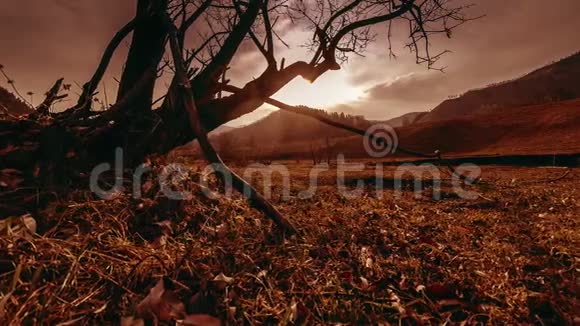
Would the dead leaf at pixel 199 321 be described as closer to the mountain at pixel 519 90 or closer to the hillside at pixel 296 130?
the hillside at pixel 296 130

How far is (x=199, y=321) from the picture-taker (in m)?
1.34

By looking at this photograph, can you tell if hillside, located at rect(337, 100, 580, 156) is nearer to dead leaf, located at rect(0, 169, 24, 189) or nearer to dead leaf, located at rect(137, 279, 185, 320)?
dead leaf, located at rect(137, 279, 185, 320)

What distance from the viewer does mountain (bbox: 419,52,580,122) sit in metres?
119

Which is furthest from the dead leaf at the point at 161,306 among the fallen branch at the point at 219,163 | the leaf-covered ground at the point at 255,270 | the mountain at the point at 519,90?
the mountain at the point at 519,90

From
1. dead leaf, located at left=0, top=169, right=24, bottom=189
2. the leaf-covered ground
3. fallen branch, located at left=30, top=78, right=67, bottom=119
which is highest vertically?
fallen branch, located at left=30, top=78, right=67, bottom=119

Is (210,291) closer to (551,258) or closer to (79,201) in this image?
(79,201)

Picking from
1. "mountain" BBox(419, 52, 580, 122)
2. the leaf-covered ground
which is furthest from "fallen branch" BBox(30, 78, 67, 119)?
"mountain" BBox(419, 52, 580, 122)

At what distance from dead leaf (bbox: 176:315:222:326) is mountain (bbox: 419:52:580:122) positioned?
12209 cm

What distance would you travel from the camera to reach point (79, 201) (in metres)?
2.31

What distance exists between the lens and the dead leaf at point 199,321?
1328 mm

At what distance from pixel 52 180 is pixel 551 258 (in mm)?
3627

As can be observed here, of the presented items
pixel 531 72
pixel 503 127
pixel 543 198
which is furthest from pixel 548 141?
pixel 531 72

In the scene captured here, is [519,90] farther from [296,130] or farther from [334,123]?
[334,123]

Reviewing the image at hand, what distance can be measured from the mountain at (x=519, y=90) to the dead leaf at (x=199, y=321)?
122m
